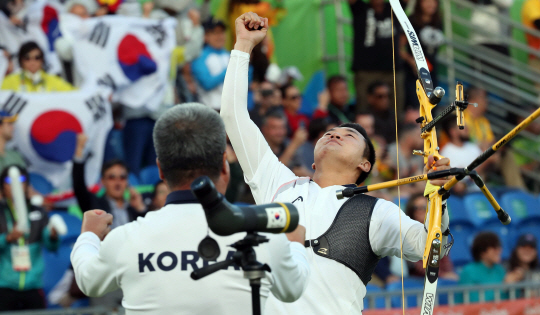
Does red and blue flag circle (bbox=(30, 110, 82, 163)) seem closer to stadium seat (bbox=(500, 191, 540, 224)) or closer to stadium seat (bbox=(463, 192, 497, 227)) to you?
stadium seat (bbox=(463, 192, 497, 227))

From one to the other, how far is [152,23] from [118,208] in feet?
7.16

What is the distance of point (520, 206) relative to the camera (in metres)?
9.24

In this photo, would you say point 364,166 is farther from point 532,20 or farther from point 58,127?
point 532,20

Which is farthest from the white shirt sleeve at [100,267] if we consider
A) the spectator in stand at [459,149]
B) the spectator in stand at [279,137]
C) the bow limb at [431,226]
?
the spectator in stand at [459,149]

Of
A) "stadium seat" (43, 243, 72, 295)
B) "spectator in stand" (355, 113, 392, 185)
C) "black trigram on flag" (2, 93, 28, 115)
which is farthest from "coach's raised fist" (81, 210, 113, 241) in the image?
"spectator in stand" (355, 113, 392, 185)

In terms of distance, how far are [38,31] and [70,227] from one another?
77.0 inches

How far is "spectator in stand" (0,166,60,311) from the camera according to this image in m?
5.86

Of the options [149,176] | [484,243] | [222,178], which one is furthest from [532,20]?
[222,178]

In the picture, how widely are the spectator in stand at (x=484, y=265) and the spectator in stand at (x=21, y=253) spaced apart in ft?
13.0

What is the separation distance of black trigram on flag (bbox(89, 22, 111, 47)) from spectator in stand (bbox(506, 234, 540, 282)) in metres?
4.65

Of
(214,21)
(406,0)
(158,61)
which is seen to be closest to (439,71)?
(406,0)

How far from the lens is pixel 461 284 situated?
7.75 m

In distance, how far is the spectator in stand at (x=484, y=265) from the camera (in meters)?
7.73

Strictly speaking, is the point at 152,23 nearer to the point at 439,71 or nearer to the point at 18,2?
the point at 18,2
